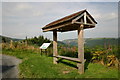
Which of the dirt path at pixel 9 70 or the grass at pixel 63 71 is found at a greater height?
the grass at pixel 63 71

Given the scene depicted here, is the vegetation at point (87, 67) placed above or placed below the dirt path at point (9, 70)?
above

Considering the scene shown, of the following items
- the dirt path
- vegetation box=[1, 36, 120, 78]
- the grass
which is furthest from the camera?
the dirt path

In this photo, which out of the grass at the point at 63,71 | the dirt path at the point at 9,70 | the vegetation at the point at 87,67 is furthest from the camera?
the dirt path at the point at 9,70

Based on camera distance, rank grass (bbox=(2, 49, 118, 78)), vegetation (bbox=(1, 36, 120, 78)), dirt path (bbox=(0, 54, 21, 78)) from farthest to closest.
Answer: dirt path (bbox=(0, 54, 21, 78)) → vegetation (bbox=(1, 36, 120, 78)) → grass (bbox=(2, 49, 118, 78))

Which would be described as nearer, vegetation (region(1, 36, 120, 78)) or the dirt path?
vegetation (region(1, 36, 120, 78))

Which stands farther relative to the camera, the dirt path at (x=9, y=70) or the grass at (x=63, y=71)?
the dirt path at (x=9, y=70)

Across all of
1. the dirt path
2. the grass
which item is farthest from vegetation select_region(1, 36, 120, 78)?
the dirt path

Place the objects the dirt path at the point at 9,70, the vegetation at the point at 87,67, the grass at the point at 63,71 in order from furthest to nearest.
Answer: the dirt path at the point at 9,70 → the vegetation at the point at 87,67 → the grass at the point at 63,71

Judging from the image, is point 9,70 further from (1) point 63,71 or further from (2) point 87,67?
(2) point 87,67

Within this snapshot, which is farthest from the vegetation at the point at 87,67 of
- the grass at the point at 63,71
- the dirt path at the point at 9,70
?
the dirt path at the point at 9,70

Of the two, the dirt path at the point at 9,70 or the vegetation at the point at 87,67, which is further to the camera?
the dirt path at the point at 9,70

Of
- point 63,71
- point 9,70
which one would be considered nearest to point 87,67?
point 63,71

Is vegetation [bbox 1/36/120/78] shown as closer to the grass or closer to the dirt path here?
the grass

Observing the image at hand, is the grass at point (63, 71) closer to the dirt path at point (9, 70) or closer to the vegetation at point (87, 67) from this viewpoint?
the vegetation at point (87, 67)
